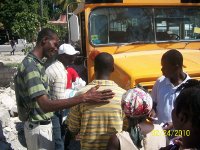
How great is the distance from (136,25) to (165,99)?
2218 mm

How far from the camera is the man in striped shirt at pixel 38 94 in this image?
3084mm

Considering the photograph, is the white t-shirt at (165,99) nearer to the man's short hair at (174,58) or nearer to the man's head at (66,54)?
the man's short hair at (174,58)

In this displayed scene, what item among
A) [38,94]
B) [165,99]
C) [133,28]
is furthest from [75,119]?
[133,28]

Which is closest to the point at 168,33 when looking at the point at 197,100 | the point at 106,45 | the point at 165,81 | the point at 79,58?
the point at 106,45

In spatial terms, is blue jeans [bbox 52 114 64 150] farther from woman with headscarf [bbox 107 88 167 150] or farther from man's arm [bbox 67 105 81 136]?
woman with headscarf [bbox 107 88 167 150]

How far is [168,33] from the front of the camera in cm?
570

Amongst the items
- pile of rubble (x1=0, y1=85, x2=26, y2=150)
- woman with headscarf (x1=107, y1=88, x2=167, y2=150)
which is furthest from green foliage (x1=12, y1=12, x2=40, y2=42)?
woman with headscarf (x1=107, y1=88, x2=167, y2=150)

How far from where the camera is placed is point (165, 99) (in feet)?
11.8

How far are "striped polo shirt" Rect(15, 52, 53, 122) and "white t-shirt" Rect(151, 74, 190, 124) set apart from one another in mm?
1122

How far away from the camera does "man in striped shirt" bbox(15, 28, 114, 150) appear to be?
3084 millimetres

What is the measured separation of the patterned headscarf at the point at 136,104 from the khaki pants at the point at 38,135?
1196 millimetres

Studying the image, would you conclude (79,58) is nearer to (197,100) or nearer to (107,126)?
(107,126)
